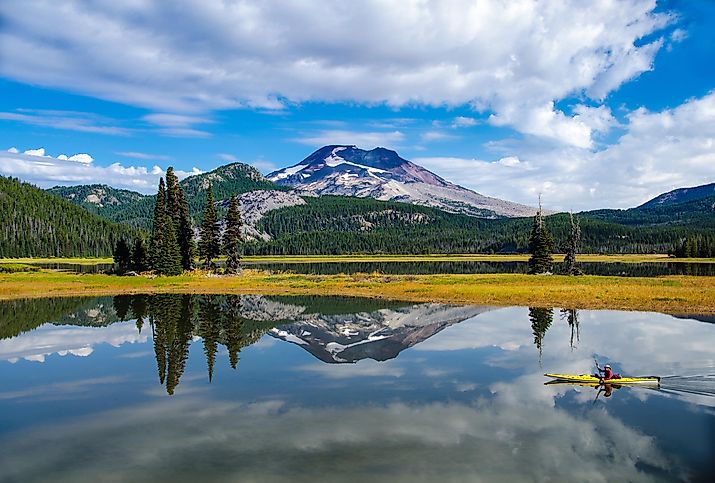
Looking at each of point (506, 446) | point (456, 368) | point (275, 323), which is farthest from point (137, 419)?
point (275, 323)

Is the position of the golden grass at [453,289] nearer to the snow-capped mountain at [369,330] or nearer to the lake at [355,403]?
the snow-capped mountain at [369,330]

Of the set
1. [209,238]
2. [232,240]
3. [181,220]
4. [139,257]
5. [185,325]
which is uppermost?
[181,220]

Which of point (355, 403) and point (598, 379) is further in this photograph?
point (598, 379)

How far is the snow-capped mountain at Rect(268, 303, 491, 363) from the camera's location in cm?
3406

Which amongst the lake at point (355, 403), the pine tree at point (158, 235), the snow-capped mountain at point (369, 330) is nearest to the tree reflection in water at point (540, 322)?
the lake at point (355, 403)

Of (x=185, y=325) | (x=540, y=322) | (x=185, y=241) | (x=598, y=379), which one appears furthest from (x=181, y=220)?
(x=598, y=379)

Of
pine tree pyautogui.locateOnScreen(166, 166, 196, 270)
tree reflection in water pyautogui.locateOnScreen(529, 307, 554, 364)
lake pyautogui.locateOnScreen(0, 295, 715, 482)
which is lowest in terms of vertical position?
tree reflection in water pyautogui.locateOnScreen(529, 307, 554, 364)

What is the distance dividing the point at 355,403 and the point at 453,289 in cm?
4618

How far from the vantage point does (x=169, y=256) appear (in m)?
88.7

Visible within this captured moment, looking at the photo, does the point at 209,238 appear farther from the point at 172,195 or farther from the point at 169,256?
the point at 169,256

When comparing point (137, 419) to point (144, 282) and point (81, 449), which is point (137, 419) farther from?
point (144, 282)

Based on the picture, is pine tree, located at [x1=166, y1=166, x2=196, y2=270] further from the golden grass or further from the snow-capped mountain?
the snow-capped mountain

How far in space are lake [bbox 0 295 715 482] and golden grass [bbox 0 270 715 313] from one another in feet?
36.6

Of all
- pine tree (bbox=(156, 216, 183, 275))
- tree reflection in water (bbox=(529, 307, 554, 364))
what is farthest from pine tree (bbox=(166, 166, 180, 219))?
tree reflection in water (bbox=(529, 307, 554, 364))
